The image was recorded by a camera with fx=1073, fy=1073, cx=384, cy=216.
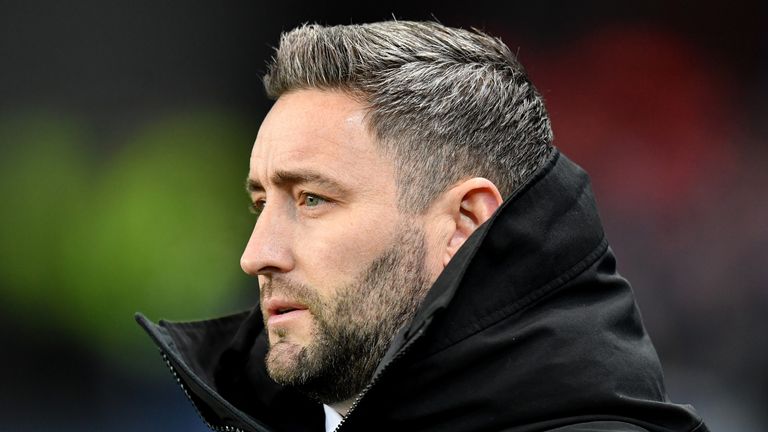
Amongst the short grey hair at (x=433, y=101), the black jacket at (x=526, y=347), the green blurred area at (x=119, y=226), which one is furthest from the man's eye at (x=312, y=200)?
the green blurred area at (x=119, y=226)

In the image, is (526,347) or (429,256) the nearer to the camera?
(526,347)

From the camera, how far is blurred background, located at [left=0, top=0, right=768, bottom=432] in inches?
135

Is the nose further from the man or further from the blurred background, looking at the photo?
Result: the blurred background

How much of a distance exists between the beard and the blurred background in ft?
6.58

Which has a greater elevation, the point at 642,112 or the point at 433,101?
the point at 642,112

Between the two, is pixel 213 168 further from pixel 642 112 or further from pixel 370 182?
pixel 370 182

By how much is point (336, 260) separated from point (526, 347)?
0.30 m

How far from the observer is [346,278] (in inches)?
60.2

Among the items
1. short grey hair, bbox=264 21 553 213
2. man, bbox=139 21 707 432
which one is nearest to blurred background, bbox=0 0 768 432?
man, bbox=139 21 707 432

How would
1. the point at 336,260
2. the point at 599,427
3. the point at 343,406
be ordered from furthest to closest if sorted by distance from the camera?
1. the point at 343,406
2. the point at 336,260
3. the point at 599,427

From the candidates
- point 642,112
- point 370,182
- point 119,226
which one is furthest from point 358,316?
point 642,112

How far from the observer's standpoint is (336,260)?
1.53 metres

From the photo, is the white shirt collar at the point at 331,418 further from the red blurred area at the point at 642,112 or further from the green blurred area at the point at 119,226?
the red blurred area at the point at 642,112

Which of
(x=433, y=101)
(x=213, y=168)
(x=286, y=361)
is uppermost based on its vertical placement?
(x=213, y=168)
